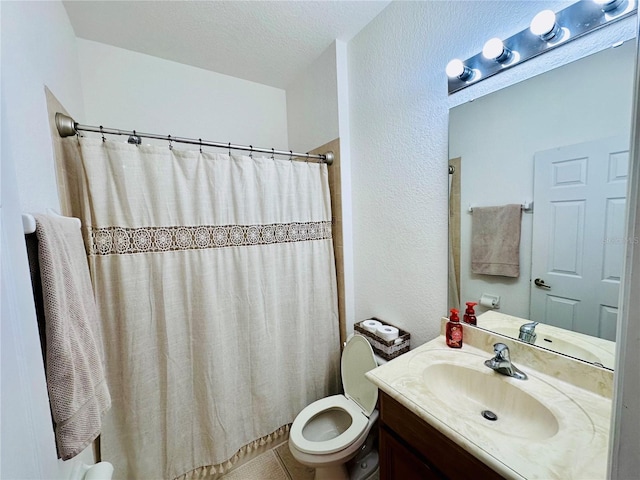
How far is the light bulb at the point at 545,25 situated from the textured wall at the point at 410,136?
0.07m

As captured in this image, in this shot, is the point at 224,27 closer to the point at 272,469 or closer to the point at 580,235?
the point at 580,235

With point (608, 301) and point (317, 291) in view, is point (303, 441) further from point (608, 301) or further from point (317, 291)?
point (608, 301)

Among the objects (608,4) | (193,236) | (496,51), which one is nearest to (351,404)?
(193,236)

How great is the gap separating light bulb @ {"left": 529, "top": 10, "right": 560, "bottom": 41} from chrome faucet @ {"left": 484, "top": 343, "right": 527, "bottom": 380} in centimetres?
111

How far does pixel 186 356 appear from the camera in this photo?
1.38 m

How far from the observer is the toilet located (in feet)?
3.94

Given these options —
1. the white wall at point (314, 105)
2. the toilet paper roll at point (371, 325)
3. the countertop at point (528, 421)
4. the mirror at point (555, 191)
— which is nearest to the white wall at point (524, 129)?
the mirror at point (555, 191)

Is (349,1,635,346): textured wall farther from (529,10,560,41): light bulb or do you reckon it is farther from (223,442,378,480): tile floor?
(223,442,378,480): tile floor

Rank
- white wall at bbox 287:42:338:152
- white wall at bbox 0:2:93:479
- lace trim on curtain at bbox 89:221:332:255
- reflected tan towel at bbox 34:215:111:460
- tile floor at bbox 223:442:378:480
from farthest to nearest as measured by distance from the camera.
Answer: white wall at bbox 287:42:338:152 < tile floor at bbox 223:442:378:480 < lace trim on curtain at bbox 89:221:332:255 < reflected tan towel at bbox 34:215:111:460 < white wall at bbox 0:2:93:479

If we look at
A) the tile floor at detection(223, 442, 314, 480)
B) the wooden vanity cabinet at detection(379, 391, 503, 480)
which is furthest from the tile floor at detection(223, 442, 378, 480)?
the wooden vanity cabinet at detection(379, 391, 503, 480)

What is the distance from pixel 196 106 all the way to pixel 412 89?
1.48m

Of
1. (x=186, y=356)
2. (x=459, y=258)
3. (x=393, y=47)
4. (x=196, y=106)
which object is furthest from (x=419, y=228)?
(x=196, y=106)

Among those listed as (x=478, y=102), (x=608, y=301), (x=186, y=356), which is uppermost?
(x=478, y=102)

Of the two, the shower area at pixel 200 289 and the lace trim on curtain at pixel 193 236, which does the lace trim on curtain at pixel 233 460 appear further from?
the lace trim on curtain at pixel 193 236
